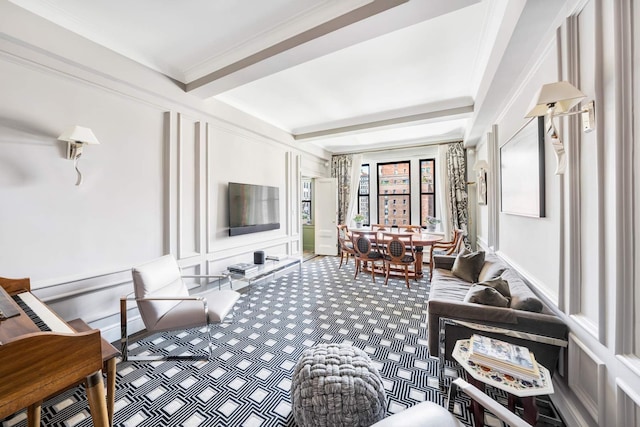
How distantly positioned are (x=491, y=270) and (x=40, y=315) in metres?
3.85

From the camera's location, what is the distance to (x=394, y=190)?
21.9 ft

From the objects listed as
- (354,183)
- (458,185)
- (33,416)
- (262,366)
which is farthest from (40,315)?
(458,185)

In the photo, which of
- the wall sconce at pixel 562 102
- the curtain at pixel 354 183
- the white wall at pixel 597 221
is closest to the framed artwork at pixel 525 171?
the white wall at pixel 597 221

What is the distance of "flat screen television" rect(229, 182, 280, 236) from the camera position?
3865 mm

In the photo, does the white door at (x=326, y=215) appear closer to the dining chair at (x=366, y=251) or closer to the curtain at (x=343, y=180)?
the curtain at (x=343, y=180)

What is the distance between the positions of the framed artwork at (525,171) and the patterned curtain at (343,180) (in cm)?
400

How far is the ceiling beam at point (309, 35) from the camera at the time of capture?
181 centimetres

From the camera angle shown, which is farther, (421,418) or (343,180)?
(343,180)

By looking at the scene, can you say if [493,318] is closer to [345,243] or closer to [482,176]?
[482,176]

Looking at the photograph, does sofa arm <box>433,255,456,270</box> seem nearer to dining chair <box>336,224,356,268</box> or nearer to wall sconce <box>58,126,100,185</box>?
dining chair <box>336,224,356,268</box>

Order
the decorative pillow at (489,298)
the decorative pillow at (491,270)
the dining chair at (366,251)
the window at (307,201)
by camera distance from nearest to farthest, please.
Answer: the decorative pillow at (489,298) → the decorative pillow at (491,270) → the dining chair at (366,251) → the window at (307,201)

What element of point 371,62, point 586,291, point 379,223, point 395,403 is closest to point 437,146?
point 379,223

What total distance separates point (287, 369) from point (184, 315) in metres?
1.02

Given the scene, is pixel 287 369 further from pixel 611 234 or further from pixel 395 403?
pixel 611 234
